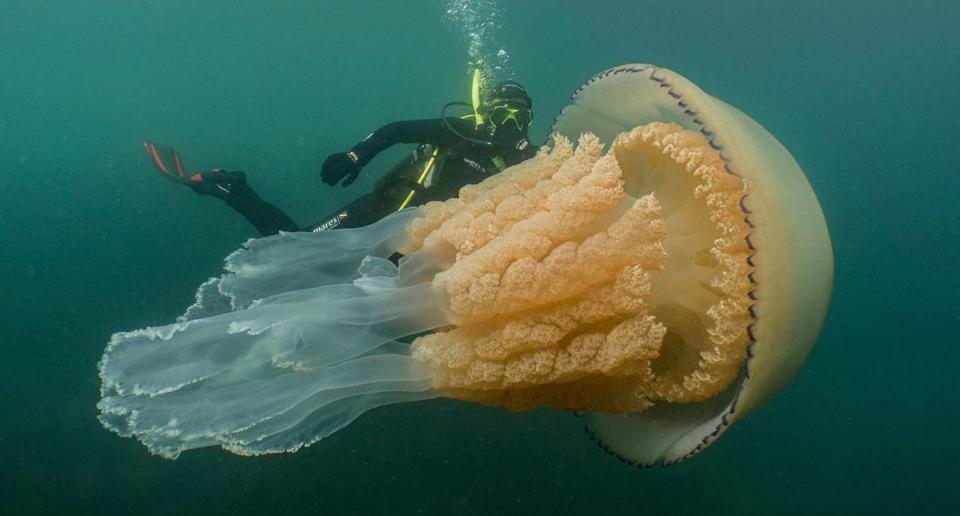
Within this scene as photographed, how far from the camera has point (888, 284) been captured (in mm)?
37188

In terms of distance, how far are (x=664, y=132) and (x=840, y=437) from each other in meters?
20.4

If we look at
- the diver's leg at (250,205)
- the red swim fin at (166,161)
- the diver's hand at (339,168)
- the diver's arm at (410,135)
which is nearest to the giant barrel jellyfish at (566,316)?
the diver's hand at (339,168)

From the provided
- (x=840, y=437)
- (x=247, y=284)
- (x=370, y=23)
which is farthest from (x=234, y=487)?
(x=370, y=23)

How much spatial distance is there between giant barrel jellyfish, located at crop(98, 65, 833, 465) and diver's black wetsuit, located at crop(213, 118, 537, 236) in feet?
9.04


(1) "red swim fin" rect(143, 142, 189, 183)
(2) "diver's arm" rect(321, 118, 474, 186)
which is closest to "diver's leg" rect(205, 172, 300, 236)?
(1) "red swim fin" rect(143, 142, 189, 183)

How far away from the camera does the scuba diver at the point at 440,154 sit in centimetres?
513

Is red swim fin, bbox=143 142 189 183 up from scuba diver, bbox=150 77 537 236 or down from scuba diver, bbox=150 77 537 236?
up

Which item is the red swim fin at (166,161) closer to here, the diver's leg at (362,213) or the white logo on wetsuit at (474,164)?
the diver's leg at (362,213)

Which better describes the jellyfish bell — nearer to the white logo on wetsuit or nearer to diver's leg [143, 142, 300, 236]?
the white logo on wetsuit

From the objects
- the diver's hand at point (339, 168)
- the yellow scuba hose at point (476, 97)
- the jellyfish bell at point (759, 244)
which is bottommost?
the jellyfish bell at point (759, 244)

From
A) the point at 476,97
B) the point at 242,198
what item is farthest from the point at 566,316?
the point at 242,198

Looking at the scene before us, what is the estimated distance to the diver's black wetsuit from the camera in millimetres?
5148

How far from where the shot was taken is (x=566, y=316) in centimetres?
209

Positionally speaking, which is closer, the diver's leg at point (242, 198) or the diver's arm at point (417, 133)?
the diver's arm at point (417, 133)
